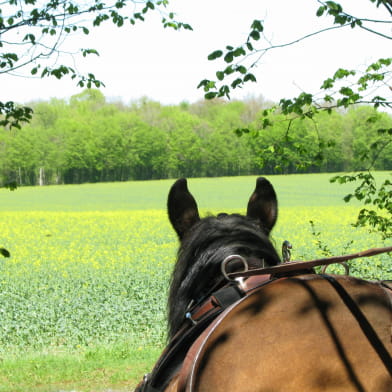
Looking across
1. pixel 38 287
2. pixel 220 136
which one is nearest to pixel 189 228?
pixel 38 287

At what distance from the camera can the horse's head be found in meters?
1.79

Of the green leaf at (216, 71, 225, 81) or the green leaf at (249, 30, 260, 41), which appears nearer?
the green leaf at (249, 30, 260, 41)

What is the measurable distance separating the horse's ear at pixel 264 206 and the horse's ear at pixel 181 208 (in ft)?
0.75

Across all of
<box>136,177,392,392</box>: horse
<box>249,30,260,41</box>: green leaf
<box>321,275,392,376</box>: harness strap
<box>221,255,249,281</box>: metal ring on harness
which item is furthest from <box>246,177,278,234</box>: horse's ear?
<box>249,30,260,41</box>: green leaf

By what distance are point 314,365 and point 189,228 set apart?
96 centimetres

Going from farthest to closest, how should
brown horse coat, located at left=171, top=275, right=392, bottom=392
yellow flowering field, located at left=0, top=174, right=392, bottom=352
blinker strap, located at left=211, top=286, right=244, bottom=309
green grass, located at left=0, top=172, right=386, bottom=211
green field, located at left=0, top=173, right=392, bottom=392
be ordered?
1. green grass, located at left=0, top=172, right=386, bottom=211
2. yellow flowering field, located at left=0, top=174, right=392, bottom=352
3. green field, located at left=0, top=173, right=392, bottom=392
4. blinker strap, located at left=211, top=286, right=244, bottom=309
5. brown horse coat, located at left=171, top=275, right=392, bottom=392

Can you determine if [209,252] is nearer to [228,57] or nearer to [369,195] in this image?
[228,57]

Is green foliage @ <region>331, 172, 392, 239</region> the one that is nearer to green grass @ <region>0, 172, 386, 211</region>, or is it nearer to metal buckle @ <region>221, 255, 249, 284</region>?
metal buckle @ <region>221, 255, 249, 284</region>

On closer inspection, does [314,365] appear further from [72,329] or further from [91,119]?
[91,119]

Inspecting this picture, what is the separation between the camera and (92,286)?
1230 cm

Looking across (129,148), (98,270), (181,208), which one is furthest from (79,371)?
(129,148)

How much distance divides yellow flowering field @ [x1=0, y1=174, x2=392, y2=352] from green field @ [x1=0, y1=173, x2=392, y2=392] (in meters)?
0.02

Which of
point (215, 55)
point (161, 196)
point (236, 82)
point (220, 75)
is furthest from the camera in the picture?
point (161, 196)

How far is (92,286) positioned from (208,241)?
1087cm
